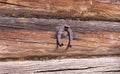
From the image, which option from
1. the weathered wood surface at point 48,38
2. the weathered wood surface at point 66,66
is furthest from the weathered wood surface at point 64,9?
the weathered wood surface at point 66,66

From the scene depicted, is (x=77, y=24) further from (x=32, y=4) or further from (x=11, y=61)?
(x=11, y=61)

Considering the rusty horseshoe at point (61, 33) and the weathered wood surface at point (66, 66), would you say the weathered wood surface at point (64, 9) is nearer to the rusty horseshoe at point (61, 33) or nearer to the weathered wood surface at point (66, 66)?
the rusty horseshoe at point (61, 33)

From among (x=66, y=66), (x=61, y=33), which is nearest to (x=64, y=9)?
(x=61, y=33)

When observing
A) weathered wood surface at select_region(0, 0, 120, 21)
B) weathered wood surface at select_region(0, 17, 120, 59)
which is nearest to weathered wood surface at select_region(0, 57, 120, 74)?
weathered wood surface at select_region(0, 17, 120, 59)

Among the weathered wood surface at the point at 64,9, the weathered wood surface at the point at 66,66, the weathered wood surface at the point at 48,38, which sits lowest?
the weathered wood surface at the point at 66,66

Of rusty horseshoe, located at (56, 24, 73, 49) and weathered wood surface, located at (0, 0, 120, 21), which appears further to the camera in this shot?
rusty horseshoe, located at (56, 24, 73, 49)

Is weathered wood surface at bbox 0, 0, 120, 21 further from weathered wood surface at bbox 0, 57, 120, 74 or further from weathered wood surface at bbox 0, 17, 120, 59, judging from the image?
weathered wood surface at bbox 0, 57, 120, 74

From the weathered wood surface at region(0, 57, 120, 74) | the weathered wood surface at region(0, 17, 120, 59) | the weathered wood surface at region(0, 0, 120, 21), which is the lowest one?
the weathered wood surface at region(0, 57, 120, 74)
